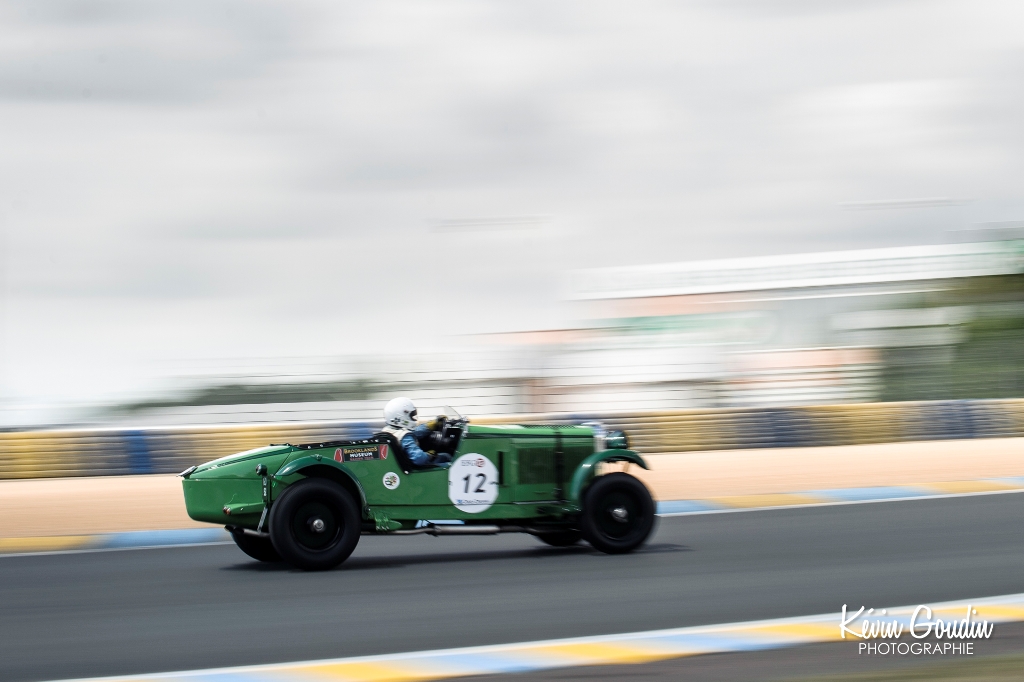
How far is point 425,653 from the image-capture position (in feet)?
18.9

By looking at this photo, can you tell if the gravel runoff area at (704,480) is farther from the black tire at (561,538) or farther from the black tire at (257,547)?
the black tire at (561,538)

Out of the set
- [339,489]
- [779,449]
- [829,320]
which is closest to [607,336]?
[829,320]

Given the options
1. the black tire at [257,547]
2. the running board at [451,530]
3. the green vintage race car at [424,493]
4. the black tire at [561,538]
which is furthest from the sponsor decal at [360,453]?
the black tire at [561,538]

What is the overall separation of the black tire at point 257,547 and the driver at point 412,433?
1.19 meters

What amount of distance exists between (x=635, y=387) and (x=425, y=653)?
33280mm

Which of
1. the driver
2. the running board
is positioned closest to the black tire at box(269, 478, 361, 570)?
the running board

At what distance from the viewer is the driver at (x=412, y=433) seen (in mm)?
8594

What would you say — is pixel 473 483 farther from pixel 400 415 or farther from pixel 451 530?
pixel 400 415

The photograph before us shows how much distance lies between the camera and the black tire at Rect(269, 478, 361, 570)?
802 cm

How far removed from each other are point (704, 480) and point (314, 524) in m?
8.87

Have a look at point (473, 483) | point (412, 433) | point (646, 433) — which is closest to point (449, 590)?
point (473, 483)

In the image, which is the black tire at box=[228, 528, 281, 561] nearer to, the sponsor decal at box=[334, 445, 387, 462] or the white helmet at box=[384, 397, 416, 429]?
the sponsor decal at box=[334, 445, 387, 462]

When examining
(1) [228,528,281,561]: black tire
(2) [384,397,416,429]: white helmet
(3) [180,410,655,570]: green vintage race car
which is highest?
(2) [384,397,416,429]: white helmet

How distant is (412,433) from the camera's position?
Answer: 8.66 meters
